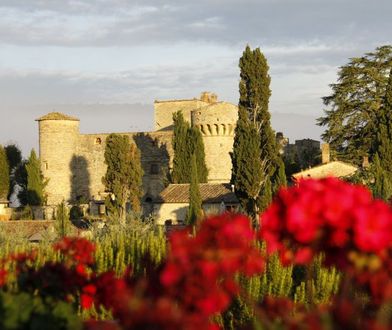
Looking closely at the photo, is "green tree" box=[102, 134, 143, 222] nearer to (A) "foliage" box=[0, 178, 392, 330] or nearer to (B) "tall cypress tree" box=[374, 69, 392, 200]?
(B) "tall cypress tree" box=[374, 69, 392, 200]

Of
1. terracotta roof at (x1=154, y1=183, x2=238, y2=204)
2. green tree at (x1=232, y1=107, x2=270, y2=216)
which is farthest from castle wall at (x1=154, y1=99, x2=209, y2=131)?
green tree at (x1=232, y1=107, x2=270, y2=216)

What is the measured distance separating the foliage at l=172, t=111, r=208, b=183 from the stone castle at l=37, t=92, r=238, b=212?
145 inches

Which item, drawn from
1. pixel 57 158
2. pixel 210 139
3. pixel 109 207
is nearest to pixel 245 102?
pixel 109 207

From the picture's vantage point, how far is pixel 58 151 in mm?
54344

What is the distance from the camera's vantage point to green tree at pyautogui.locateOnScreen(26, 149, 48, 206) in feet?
164

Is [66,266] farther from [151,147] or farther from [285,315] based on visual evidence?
[151,147]

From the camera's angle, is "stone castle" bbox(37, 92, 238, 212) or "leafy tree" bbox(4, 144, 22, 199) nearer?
"stone castle" bbox(37, 92, 238, 212)

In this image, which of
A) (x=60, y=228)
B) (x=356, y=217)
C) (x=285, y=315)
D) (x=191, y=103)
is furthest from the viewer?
(x=191, y=103)

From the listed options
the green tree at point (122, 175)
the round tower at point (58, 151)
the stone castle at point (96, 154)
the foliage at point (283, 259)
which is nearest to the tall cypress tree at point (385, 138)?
the green tree at point (122, 175)

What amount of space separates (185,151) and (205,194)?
6926mm

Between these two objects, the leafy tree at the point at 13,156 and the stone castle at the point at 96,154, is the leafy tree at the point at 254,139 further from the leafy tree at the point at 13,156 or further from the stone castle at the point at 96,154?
the leafy tree at the point at 13,156

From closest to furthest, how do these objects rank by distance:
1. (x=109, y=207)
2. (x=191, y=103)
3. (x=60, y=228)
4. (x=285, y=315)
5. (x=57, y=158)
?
1. (x=285, y=315)
2. (x=60, y=228)
3. (x=109, y=207)
4. (x=57, y=158)
5. (x=191, y=103)

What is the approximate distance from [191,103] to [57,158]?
51.3ft

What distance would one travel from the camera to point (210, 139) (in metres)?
51.0
